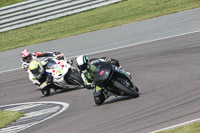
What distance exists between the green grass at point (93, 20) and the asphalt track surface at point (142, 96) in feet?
16.5

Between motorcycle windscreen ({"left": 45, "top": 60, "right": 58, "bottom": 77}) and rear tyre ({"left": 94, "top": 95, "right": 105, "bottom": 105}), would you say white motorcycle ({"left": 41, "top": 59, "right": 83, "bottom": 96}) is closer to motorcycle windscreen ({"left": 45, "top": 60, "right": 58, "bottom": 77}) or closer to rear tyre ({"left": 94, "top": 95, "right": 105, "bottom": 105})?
motorcycle windscreen ({"left": 45, "top": 60, "right": 58, "bottom": 77})

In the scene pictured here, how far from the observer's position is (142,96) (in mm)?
12125

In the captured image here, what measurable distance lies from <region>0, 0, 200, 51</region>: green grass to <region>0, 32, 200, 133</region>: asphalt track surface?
5037mm

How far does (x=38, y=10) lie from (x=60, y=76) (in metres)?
12.3

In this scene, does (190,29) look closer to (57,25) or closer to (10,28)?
(57,25)

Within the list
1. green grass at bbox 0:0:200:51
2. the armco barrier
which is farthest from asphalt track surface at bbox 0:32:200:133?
the armco barrier

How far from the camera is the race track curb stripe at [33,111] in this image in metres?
12.1

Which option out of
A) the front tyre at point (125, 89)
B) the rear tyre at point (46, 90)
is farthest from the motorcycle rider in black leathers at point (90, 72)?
the rear tyre at point (46, 90)

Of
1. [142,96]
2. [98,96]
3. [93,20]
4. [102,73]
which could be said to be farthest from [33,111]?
[93,20]

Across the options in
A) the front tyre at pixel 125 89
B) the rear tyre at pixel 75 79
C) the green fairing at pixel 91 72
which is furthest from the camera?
the rear tyre at pixel 75 79

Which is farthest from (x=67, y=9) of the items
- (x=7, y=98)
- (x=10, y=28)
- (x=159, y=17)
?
(x=7, y=98)

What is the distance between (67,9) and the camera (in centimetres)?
2811

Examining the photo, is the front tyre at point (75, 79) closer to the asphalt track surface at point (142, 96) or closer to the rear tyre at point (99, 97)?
the asphalt track surface at point (142, 96)

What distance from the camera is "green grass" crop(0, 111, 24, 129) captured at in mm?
12773
